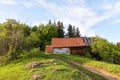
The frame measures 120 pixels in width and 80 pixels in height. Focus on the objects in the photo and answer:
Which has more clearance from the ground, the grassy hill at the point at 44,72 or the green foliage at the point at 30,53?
the green foliage at the point at 30,53

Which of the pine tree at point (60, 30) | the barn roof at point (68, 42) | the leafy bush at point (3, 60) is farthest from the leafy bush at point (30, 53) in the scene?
the pine tree at point (60, 30)

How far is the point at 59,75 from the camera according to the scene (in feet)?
60.2

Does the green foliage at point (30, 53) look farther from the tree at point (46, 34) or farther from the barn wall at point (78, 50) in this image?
the tree at point (46, 34)

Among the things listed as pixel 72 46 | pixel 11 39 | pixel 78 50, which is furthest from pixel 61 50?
pixel 11 39

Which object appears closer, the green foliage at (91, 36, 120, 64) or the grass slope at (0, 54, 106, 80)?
the grass slope at (0, 54, 106, 80)


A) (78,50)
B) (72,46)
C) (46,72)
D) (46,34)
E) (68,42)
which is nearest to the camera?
(46,72)

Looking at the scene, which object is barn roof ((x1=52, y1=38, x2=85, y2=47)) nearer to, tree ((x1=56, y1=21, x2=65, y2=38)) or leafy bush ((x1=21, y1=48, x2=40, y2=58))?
tree ((x1=56, y1=21, x2=65, y2=38))

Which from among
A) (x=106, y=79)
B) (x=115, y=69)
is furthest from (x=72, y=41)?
(x=106, y=79)

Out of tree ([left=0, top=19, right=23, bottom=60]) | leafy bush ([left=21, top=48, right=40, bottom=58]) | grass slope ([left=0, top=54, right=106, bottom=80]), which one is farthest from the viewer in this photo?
leafy bush ([left=21, top=48, right=40, bottom=58])

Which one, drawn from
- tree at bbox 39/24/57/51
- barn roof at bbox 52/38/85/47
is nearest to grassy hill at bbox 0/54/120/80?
barn roof at bbox 52/38/85/47

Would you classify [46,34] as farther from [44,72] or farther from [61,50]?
[44,72]

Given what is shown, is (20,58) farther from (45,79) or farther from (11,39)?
(45,79)

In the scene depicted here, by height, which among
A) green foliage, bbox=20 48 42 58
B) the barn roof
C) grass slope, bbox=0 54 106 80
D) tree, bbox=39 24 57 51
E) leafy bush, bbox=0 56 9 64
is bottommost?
grass slope, bbox=0 54 106 80

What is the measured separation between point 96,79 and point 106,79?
5.30ft
